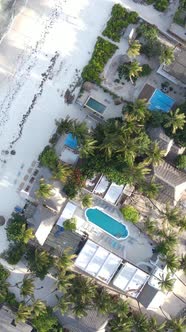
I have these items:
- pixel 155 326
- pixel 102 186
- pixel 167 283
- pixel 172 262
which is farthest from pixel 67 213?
pixel 155 326

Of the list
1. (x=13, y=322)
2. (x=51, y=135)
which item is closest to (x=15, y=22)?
(x=51, y=135)

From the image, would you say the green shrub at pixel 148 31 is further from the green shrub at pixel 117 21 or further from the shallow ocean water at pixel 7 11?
the shallow ocean water at pixel 7 11

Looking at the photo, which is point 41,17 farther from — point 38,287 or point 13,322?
point 13,322

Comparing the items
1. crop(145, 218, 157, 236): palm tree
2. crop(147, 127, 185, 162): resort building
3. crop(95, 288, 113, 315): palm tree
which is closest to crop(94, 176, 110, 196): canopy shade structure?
crop(145, 218, 157, 236): palm tree

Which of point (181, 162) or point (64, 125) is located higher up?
point (181, 162)

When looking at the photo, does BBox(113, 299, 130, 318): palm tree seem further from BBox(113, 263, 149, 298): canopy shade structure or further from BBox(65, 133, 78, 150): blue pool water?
BBox(65, 133, 78, 150): blue pool water

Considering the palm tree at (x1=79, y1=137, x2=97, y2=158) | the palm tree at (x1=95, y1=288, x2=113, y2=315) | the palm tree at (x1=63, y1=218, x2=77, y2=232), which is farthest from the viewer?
the palm tree at (x1=63, y1=218, x2=77, y2=232)

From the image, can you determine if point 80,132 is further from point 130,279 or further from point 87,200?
point 130,279
